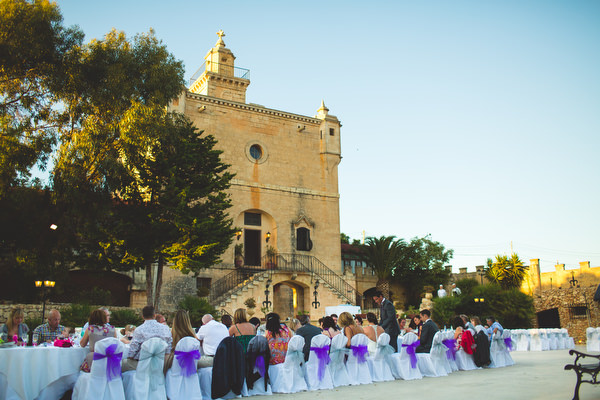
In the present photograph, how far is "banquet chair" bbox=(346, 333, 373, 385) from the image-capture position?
27.7ft

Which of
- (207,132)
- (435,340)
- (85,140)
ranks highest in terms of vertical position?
(207,132)

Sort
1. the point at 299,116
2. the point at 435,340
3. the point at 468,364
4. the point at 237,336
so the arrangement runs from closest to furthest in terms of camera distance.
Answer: the point at 237,336, the point at 435,340, the point at 468,364, the point at 299,116

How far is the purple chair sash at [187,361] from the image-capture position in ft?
21.5

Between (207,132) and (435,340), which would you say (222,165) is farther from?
(435,340)

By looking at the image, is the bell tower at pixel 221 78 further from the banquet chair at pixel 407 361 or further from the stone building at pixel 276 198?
the banquet chair at pixel 407 361

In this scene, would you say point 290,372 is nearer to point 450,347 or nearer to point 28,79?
point 450,347

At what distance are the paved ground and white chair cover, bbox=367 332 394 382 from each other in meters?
0.27

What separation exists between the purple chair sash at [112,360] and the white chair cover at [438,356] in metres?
5.86

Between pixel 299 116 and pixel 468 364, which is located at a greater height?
pixel 299 116

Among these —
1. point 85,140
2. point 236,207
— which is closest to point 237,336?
point 85,140

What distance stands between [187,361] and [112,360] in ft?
3.35

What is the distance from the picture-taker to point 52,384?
19.7 feet

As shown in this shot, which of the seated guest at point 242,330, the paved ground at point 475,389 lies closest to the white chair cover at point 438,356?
the paved ground at point 475,389

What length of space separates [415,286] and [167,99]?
20361 mm
